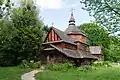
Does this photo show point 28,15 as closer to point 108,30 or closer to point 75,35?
point 75,35

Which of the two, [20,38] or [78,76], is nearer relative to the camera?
[78,76]

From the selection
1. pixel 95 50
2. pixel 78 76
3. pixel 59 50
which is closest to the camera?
pixel 78 76

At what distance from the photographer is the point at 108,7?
16766mm

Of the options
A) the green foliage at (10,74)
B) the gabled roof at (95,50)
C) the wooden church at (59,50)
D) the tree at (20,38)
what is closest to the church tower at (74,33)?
the wooden church at (59,50)

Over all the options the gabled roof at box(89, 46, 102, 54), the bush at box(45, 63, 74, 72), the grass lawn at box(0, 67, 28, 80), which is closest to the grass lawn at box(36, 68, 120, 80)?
the grass lawn at box(0, 67, 28, 80)

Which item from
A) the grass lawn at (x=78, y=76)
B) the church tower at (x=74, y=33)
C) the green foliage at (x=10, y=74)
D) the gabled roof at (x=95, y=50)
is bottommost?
the grass lawn at (x=78, y=76)

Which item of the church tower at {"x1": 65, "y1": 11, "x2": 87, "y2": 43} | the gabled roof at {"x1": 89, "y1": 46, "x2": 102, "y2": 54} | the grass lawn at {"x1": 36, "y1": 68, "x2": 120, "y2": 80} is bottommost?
the grass lawn at {"x1": 36, "y1": 68, "x2": 120, "y2": 80}

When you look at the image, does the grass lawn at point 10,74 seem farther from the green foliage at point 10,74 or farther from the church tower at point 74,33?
the church tower at point 74,33

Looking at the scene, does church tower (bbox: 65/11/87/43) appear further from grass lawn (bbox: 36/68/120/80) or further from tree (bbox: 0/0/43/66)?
grass lawn (bbox: 36/68/120/80)

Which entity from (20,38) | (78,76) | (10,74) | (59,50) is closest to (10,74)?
(10,74)

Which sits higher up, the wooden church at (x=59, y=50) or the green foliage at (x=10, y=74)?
the wooden church at (x=59, y=50)

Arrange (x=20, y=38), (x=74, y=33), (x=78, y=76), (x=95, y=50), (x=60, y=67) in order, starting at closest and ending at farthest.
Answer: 1. (x=78, y=76)
2. (x=60, y=67)
3. (x=20, y=38)
4. (x=74, y=33)
5. (x=95, y=50)

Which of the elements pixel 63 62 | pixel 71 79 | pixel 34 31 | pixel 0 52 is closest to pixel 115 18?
pixel 71 79

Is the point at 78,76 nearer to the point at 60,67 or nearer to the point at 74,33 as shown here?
the point at 60,67
